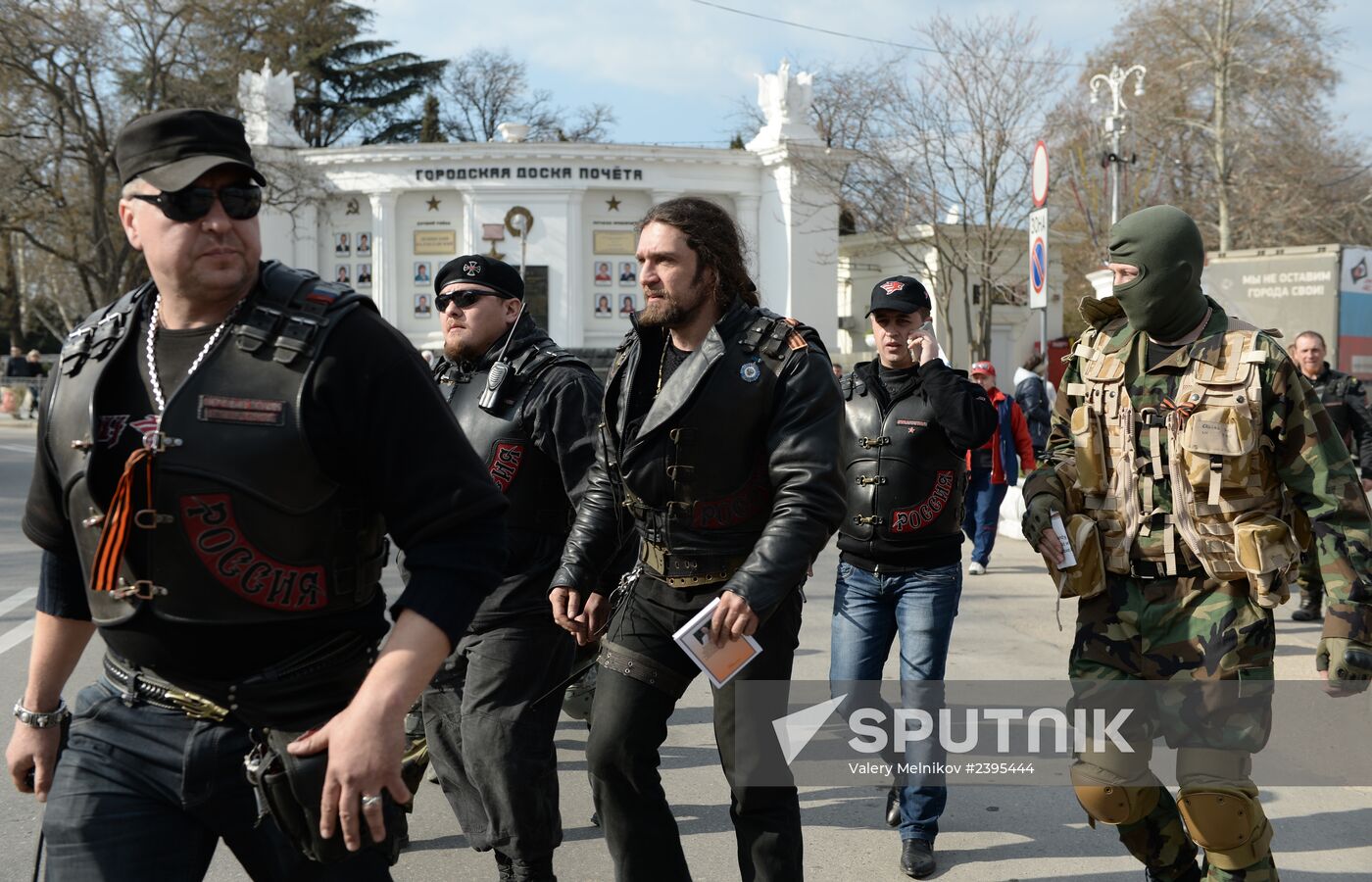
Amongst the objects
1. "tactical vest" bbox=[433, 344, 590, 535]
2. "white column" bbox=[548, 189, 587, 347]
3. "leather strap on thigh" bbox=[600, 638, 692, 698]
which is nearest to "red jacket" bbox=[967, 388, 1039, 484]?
"tactical vest" bbox=[433, 344, 590, 535]

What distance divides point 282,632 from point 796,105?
39992 mm

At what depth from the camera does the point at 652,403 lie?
3.65 metres

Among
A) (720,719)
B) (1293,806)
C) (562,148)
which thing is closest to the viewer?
(720,719)

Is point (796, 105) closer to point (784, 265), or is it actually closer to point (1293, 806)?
point (784, 265)

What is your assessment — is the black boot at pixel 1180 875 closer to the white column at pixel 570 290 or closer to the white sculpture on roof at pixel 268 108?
the white column at pixel 570 290

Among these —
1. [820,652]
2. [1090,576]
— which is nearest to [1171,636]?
[1090,576]

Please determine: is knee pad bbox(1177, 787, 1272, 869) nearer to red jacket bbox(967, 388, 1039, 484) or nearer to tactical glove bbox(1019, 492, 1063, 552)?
tactical glove bbox(1019, 492, 1063, 552)

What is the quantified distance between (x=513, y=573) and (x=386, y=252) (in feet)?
122

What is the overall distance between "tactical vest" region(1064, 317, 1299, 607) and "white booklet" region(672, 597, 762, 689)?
1189 millimetres

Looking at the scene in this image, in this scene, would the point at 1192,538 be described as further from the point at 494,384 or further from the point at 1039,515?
the point at 494,384

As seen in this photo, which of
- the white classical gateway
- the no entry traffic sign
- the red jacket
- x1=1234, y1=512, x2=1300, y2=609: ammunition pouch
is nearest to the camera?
x1=1234, y1=512, x2=1300, y2=609: ammunition pouch

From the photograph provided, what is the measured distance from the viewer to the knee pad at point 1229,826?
134 inches

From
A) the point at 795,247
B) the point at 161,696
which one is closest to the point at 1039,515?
the point at 161,696

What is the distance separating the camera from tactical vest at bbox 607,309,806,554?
11.5 ft
